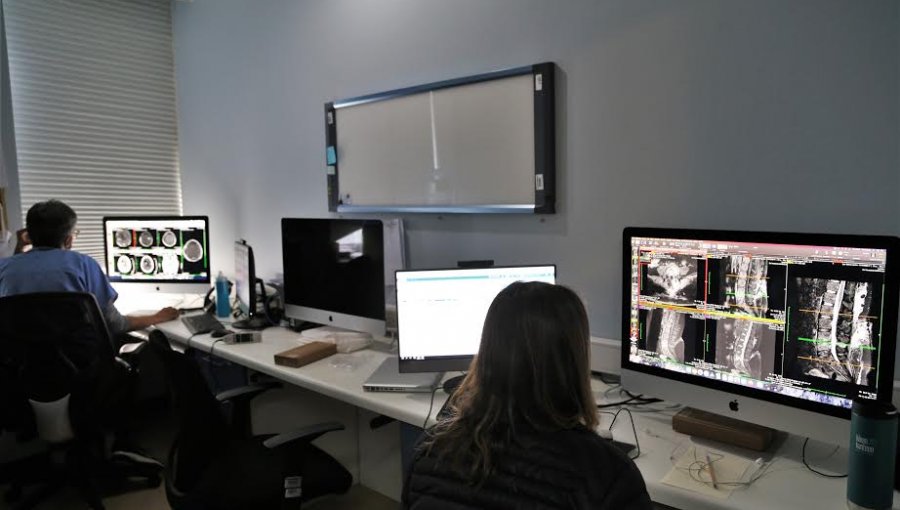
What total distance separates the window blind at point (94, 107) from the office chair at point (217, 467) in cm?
222

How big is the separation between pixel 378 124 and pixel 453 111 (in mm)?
441

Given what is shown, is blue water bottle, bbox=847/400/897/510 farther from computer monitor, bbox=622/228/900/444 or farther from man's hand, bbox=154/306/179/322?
man's hand, bbox=154/306/179/322

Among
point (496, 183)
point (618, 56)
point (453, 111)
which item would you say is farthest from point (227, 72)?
point (618, 56)

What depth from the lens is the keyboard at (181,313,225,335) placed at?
112 inches

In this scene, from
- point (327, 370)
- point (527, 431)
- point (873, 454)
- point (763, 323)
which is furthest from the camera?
point (327, 370)

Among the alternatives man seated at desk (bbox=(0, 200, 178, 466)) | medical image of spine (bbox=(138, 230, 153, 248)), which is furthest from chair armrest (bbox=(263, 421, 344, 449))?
medical image of spine (bbox=(138, 230, 153, 248))

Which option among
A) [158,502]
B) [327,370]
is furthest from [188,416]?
[158,502]

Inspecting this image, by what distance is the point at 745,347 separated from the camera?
1.47 meters

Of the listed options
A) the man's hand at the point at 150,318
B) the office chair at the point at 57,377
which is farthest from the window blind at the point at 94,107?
the office chair at the point at 57,377

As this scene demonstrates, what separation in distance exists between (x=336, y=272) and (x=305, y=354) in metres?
0.37

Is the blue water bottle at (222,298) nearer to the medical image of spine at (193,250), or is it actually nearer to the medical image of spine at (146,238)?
the medical image of spine at (193,250)

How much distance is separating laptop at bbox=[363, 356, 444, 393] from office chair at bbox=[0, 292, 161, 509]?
128 centimetres

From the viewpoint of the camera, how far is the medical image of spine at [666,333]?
5.20ft

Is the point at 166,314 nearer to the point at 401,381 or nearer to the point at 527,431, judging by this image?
the point at 401,381
